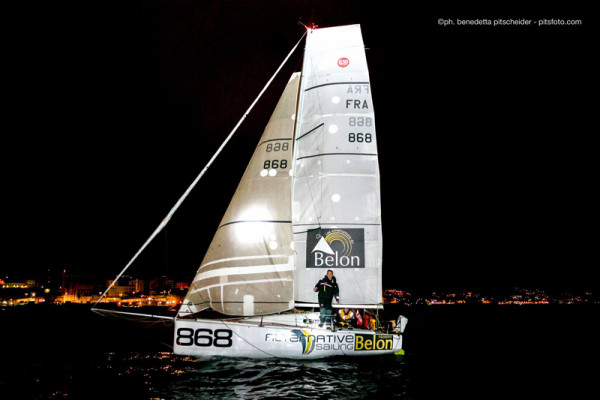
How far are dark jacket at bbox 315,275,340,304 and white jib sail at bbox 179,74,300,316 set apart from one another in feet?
3.30

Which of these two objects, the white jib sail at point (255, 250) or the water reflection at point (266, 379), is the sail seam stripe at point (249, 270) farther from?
the water reflection at point (266, 379)

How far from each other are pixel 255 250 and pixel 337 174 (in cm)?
281

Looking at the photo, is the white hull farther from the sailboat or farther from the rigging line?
the rigging line

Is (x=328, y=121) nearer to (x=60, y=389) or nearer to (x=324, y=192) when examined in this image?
(x=324, y=192)

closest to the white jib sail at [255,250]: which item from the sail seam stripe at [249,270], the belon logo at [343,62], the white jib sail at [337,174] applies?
the sail seam stripe at [249,270]

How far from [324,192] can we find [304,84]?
119 inches

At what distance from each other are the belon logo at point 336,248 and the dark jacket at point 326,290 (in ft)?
2.24

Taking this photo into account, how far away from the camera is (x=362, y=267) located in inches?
469

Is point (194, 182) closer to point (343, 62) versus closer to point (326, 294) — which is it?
point (326, 294)

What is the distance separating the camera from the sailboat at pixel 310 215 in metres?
11.8

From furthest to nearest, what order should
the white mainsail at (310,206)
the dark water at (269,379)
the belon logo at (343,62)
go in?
the belon logo at (343,62) → the white mainsail at (310,206) → the dark water at (269,379)

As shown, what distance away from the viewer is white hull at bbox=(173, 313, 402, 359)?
33.2 ft

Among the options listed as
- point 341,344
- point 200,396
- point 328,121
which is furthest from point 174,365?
point 328,121

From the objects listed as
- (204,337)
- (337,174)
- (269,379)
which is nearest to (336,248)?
(337,174)
